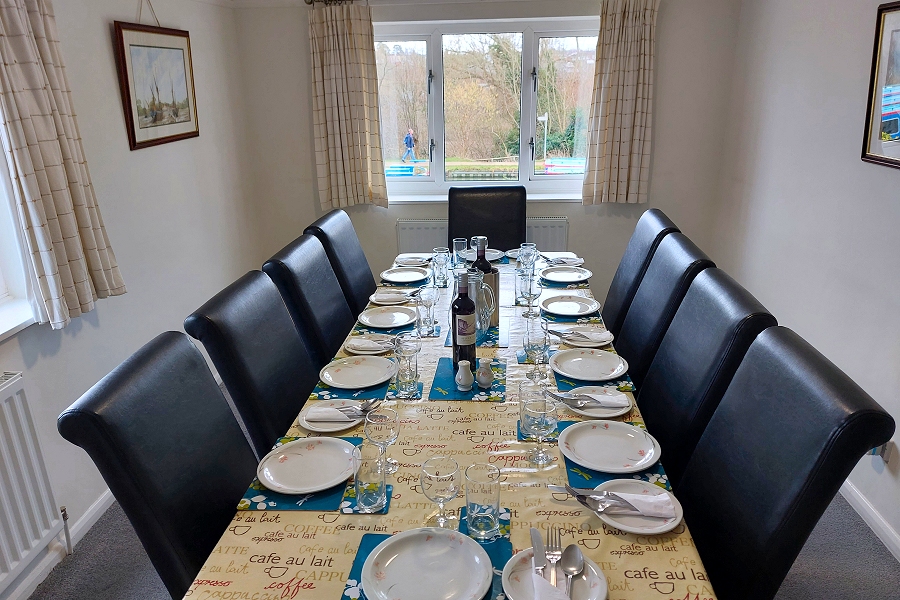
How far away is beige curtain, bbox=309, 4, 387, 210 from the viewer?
3.90 m

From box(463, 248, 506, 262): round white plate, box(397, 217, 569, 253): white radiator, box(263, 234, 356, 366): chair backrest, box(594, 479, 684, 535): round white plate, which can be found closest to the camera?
box(594, 479, 684, 535): round white plate

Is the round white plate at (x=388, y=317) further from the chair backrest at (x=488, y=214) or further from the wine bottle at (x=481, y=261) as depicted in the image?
the chair backrest at (x=488, y=214)

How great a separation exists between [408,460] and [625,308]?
1428mm

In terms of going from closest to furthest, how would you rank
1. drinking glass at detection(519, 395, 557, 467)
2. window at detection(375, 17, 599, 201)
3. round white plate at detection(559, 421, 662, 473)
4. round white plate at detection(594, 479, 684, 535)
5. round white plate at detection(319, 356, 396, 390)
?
1. round white plate at detection(594, 479, 684, 535)
2. round white plate at detection(559, 421, 662, 473)
3. drinking glass at detection(519, 395, 557, 467)
4. round white plate at detection(319, 356, 396, 390)
5. window at detection(375, 17, 599, 201)

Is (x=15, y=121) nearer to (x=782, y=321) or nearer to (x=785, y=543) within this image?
(x=785, y=543)

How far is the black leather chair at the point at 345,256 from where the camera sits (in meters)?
2.73

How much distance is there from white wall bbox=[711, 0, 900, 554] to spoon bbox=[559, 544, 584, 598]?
69.9 inches

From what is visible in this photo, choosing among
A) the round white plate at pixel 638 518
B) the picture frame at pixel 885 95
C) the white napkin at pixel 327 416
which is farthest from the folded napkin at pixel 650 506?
the picture frame at pixel 885 95

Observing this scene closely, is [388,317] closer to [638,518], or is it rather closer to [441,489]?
[441,489]

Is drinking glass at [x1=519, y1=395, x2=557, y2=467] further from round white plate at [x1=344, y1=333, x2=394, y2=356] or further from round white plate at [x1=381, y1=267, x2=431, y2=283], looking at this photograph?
round white plate at [x1=381, y1=267, x2=431, y2=283]

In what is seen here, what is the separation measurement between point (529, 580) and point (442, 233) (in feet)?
10.8

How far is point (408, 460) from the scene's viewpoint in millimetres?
1536

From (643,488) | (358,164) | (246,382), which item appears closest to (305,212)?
(358,164)

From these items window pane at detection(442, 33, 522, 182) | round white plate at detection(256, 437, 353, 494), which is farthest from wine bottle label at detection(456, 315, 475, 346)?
window pane at detection(442, 33, 522, 182)
